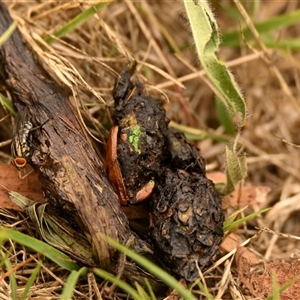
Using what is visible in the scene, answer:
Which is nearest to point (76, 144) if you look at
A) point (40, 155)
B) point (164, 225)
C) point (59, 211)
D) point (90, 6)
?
point (40, 155)

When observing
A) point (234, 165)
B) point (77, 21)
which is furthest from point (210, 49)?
point (77, 21)

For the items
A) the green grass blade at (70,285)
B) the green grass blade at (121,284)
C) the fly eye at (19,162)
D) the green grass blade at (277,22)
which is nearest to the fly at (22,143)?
the fly eye at (19,162)

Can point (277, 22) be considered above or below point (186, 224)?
below

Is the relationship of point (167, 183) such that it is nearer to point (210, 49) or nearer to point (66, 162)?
point (66, 162)

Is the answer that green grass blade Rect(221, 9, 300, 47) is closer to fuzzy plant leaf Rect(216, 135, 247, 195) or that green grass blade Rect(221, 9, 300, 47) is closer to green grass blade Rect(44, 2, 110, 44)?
green grass blade Rect(44, 2, 110, 44)

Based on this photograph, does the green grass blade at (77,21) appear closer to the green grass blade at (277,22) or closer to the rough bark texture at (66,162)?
the rough bark texture at (66,162)

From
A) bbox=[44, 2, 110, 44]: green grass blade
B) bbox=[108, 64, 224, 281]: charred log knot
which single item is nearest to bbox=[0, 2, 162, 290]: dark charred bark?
bbox=[108, 64, 224, 281]: charred log knot

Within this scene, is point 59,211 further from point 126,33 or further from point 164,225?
point 126,33
